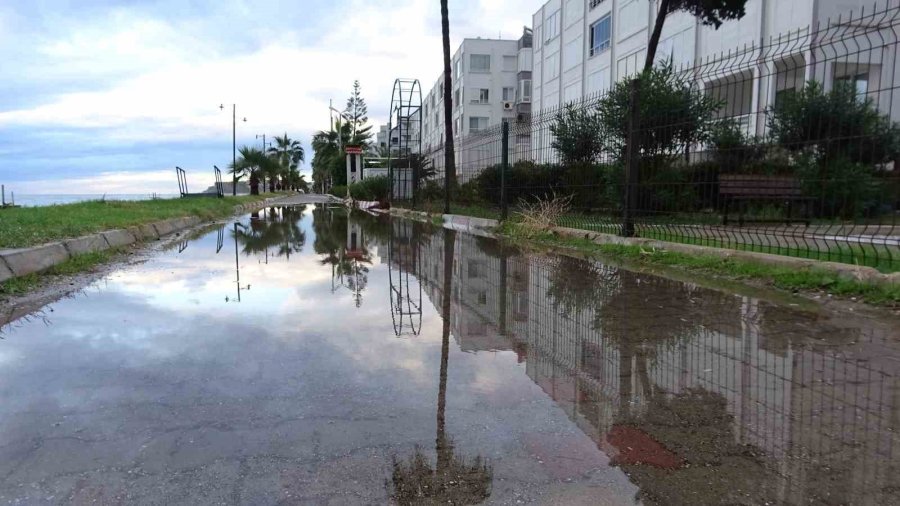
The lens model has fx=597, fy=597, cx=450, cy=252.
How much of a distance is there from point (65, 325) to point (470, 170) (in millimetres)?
12994

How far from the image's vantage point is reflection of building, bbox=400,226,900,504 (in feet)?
7.80

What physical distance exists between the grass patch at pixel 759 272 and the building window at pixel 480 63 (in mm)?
49405

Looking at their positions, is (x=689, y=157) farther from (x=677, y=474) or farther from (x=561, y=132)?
(x=677, y=474)

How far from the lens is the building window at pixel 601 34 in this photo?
31.1 meters

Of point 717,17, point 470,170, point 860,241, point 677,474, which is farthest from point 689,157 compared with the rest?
point 717,17

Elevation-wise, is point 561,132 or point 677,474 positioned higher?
point 561,132

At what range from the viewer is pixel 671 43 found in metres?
25.0

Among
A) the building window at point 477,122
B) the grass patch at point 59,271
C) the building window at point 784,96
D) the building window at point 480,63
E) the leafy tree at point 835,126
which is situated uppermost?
the building window at point 480,63

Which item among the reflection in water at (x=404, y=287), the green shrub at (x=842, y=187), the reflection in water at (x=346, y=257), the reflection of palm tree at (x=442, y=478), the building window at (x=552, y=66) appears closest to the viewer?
the reflection of palm tree at (x=442, y=478)

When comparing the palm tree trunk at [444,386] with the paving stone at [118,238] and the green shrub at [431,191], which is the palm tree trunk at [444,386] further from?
the green shrub at [431,191]

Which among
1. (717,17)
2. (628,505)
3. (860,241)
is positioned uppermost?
(717,17)

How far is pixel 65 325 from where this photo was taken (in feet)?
15.5

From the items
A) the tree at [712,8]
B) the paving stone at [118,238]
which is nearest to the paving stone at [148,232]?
the paving stone at [118,238]

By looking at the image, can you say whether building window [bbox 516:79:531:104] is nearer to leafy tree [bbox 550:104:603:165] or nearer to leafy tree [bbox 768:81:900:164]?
leafy tree [bbox 550:104:603:165]
